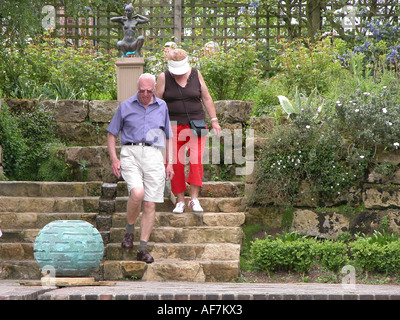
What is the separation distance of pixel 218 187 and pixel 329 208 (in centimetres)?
136

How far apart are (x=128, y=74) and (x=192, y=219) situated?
2.97 meters

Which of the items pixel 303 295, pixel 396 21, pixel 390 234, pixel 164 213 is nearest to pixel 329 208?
pixel 390 234

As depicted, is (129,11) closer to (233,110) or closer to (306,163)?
(233,110)

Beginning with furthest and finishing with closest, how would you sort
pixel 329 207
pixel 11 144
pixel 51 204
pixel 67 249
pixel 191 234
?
1. pixel 11 144
2. pixel 51 204
3. pixel 329 207
4. pixel 191 234
5. pixel 67 249

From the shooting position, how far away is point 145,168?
661 centimetres

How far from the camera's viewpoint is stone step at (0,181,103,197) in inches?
328

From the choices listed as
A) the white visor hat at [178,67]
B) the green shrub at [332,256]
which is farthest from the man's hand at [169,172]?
the green shrub at [332,256]

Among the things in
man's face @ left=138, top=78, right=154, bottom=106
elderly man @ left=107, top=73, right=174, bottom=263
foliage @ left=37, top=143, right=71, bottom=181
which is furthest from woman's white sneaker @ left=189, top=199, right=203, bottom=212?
foliage @ left=37, top=143, right=71, bottom=181

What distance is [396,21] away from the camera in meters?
12.7

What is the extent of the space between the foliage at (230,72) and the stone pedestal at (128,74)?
1.43 m

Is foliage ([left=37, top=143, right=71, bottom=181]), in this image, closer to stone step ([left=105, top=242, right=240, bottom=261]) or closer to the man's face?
stone step ([left=105, top=242, right=240, bottom=261])

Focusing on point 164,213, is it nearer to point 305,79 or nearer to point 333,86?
point 333,86

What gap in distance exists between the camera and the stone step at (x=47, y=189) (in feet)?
27.3

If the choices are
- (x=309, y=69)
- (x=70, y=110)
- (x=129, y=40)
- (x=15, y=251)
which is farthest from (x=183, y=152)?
(x=309, y=69)
